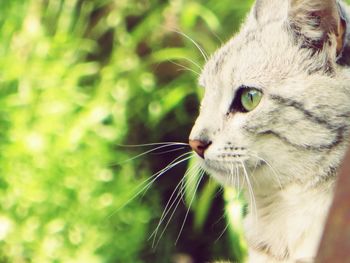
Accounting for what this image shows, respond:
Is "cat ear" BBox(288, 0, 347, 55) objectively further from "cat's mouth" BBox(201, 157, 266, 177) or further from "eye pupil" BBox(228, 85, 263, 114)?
"cat's mouth" BBox(201, 157, 266, 177)

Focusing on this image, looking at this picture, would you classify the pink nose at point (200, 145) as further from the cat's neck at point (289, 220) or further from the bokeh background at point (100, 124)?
the bokeh background at point (100, 124)

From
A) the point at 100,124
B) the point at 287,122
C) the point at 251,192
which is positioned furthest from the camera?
Result: the point at 100,124

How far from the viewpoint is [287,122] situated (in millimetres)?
1741

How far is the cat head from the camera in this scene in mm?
1718

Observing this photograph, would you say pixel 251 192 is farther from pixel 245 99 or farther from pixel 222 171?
pixel 245 99

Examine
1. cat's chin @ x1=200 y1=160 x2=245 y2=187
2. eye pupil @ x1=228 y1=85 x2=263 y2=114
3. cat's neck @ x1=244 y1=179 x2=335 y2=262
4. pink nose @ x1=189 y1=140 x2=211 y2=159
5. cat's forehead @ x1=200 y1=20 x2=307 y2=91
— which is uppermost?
cat's forehead @ x1=200 y1=20 x2=307 y2=91

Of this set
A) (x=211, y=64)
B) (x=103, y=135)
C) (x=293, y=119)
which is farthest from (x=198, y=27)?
(x=293, y=119)

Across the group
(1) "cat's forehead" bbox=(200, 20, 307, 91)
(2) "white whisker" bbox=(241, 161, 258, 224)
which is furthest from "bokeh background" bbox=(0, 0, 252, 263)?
(1) "cat's forehead" bbox=(200, 20, 307, 91)

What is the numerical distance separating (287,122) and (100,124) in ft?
6.08

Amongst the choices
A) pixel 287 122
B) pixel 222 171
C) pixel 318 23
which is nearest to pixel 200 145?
pixel 222 171

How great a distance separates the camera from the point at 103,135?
11.5 feet

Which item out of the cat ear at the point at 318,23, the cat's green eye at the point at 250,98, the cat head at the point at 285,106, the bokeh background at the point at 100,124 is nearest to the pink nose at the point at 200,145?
the cat head at the point at 285,106

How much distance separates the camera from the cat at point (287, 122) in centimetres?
172

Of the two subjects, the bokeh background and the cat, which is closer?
the cat
